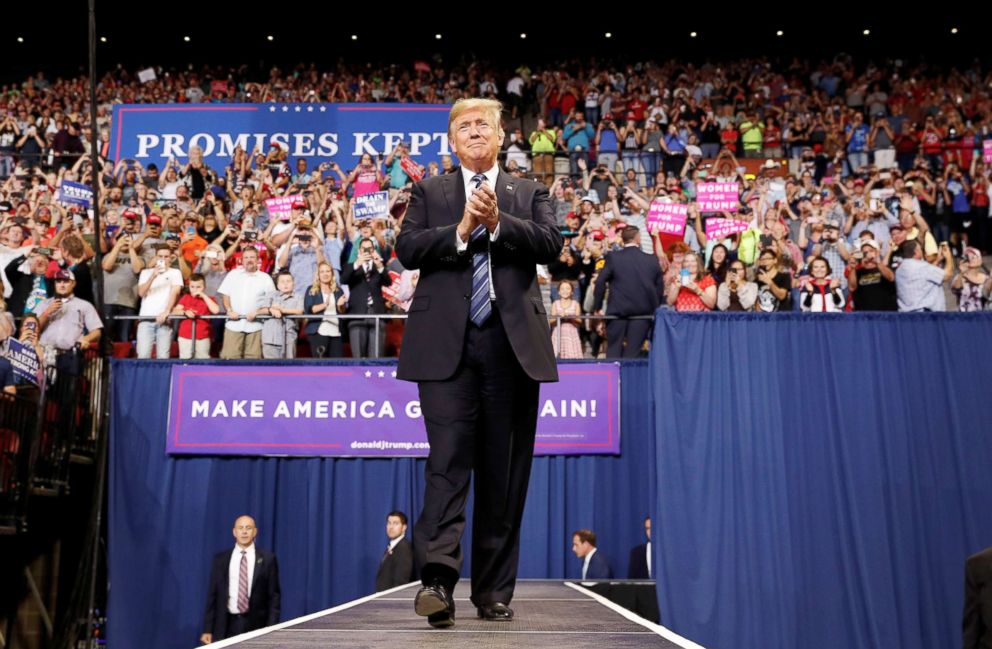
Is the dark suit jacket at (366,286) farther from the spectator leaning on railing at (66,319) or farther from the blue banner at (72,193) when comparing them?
the blue banner at (72,193)

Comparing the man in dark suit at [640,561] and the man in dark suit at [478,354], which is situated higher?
the man in dark suit at [478,354]

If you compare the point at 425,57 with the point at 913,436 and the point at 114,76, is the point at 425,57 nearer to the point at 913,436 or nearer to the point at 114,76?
the point at 114,76

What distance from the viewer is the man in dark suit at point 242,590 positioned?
29.0 feet

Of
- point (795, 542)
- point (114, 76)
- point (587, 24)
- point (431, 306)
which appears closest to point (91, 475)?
point (795, 542)

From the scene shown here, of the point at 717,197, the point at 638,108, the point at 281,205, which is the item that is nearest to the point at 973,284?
the point at 717,197

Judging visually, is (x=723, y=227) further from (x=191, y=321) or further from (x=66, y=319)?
(x=66, y=319)

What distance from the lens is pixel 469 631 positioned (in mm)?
2680

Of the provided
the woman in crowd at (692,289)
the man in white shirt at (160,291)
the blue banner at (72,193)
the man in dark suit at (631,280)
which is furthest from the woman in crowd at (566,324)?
the blue banner at (72,193)

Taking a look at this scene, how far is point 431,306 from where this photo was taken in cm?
297

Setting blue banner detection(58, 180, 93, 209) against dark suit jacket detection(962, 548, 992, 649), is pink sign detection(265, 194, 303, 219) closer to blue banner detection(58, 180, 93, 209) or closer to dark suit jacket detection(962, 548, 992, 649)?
blue banner detection(58, 180, 93, 209)

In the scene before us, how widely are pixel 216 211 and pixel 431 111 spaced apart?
4.23 metres

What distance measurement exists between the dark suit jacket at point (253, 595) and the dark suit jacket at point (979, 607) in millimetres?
6188

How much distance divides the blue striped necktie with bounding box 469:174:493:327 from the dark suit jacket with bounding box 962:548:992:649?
2087mm

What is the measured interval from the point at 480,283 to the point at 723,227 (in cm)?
733
